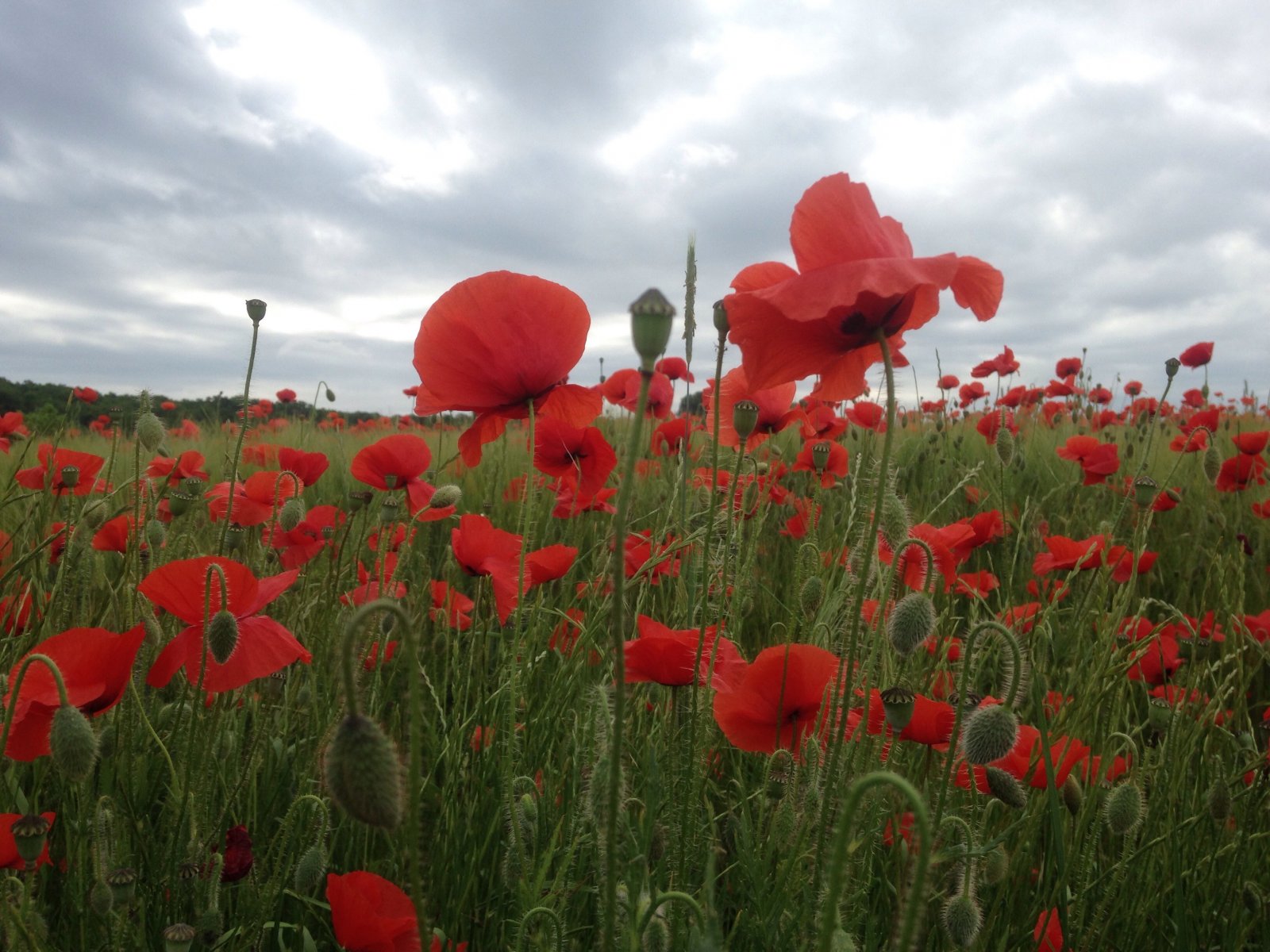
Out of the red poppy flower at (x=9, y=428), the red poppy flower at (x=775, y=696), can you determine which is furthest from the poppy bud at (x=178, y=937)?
the red poppy flower at (x=9, y=428)

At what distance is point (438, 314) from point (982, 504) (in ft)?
10.0

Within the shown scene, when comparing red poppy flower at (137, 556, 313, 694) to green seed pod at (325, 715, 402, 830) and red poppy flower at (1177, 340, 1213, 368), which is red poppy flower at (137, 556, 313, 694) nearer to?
green seed pod at (325, 715, 402, 830)

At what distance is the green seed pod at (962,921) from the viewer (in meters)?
0.91

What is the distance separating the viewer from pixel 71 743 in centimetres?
84

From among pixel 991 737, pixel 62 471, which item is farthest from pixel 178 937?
pixel 62 471

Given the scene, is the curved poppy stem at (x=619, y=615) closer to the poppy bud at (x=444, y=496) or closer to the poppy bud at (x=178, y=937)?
the poppy bud at (x=178, y=937)

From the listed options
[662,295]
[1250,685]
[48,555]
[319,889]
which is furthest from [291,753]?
[1250,685]

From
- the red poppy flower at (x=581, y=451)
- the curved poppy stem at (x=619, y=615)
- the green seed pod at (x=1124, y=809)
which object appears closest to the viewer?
the curved poppy stem at (x=619, y=615)

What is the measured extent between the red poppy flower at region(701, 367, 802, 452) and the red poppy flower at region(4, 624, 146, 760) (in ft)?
Answer: 2.87

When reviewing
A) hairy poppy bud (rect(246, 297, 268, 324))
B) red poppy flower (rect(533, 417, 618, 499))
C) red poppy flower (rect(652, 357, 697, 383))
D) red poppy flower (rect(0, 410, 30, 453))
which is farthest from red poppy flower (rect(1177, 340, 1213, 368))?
red poppy flower (rect(0, 410, 30, 453))

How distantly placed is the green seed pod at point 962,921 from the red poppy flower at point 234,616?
83cm

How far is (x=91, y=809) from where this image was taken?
135 cm

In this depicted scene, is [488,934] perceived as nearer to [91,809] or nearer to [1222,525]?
[91,809]

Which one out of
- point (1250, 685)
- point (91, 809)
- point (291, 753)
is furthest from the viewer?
point (1250, 685)
